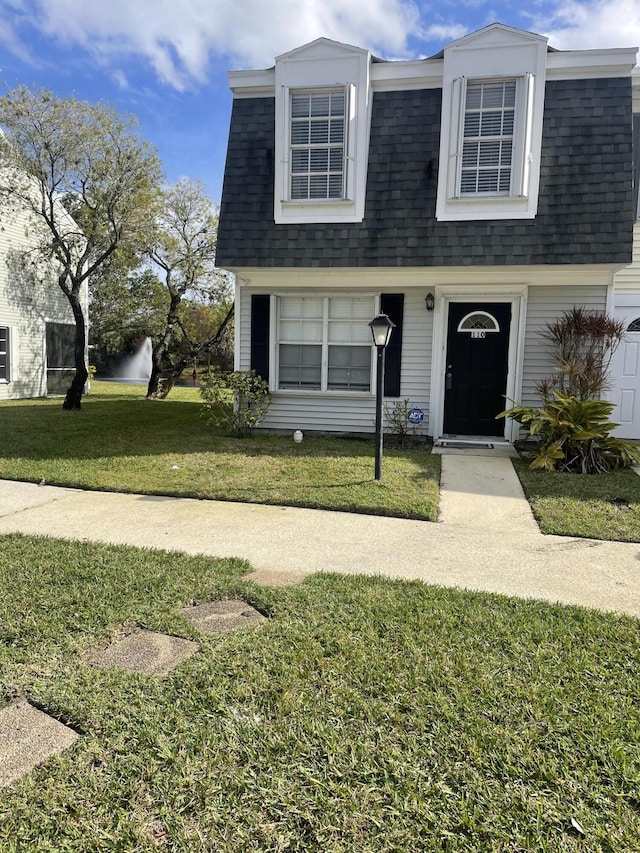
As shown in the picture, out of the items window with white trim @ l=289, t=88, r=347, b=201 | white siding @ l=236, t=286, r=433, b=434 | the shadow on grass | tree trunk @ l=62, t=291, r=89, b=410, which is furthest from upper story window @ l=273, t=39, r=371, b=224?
tree trunk @ l=62, t=291, r=89, b=410

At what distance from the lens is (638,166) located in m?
8.83

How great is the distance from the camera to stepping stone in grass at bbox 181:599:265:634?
118 inches

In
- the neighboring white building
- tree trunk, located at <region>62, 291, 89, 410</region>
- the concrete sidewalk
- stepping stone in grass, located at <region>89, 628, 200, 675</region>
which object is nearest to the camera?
stepping stone in grass, located at <region>89, 628, 200, 675</region>

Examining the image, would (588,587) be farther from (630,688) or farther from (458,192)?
(458,192)

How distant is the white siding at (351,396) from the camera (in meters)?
8.88

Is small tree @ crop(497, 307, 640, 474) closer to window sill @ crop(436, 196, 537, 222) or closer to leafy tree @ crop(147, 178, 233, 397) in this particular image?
window sill @ crop(436, 196, 537, 222)

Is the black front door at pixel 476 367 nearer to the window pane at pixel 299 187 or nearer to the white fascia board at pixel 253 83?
the window pane at pixel 299 187

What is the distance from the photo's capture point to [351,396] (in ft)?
30.0

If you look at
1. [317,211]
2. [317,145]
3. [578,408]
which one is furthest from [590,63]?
[578,408]

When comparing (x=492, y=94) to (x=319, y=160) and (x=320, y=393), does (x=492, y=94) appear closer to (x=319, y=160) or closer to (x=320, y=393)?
(x=319, y=160)

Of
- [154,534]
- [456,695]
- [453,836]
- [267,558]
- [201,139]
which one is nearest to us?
[453,836]

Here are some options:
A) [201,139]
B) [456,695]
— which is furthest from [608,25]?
[456,695]

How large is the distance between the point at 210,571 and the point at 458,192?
268 inches

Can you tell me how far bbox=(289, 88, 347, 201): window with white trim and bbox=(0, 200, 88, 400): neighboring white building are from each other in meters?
→ 9.17
